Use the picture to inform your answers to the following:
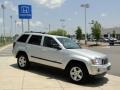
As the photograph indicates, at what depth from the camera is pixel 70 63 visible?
36.2 feet

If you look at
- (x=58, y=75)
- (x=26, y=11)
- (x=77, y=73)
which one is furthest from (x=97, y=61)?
(x=26, y=11)

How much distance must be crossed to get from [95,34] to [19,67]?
48.9 metres

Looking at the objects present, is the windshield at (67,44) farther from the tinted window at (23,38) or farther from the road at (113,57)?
the road at (113,57)

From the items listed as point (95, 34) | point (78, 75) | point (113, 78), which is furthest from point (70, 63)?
point (95, 34)

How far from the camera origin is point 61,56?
37.1 ft

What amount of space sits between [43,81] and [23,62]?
2920mm

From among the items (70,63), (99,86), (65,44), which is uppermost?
(65,44)

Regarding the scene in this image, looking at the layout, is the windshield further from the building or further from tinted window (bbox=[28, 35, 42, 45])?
the building

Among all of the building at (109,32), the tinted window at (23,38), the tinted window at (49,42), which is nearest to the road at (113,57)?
the tinted window at (49,42)

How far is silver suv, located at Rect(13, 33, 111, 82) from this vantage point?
34.8 ft

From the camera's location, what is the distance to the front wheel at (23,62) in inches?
520

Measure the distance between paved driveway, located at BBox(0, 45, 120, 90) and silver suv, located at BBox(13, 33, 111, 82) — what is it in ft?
1.41

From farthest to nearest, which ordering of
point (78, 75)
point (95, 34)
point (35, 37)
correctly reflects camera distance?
point (95, 34) → point (35, 37) → point (78, 75)

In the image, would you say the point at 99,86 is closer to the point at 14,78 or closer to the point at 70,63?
the point at 70,63
